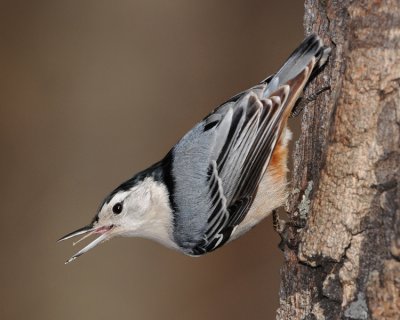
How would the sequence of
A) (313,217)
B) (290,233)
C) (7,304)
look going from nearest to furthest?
(313,217), (290,233), (7,304)

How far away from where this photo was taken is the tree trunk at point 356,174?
6.47ft

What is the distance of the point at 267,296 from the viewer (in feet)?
13.0

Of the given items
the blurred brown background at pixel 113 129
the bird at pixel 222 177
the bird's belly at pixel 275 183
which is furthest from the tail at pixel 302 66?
the blurred brown background at pixel 113 129

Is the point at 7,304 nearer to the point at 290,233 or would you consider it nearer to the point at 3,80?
the point at 3,80

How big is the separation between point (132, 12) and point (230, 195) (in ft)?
6.16

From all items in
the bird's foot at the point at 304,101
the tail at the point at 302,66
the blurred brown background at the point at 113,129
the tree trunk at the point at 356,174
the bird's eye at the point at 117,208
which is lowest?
the tree trunk at the point at 356,174

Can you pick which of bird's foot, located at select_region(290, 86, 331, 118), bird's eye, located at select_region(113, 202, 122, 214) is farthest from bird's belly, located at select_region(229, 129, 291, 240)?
bird's eye, located at select_region(113, 202, 122, 214)

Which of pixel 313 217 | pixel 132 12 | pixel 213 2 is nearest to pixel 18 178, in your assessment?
pixel 132 12

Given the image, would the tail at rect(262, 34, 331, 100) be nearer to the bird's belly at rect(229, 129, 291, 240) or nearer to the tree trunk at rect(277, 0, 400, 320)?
the tree trunk at rect(277, 0, 400, 320)

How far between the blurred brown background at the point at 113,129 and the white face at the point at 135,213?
44.6 inches

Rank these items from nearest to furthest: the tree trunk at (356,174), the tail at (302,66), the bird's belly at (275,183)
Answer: the tree trunk at (356,174), the tail at (302,66), the bird's belly at (275,183)

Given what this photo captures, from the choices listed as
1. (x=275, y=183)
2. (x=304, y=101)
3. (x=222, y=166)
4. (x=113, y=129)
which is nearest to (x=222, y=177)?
(x=222, y=166)

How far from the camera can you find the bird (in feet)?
7.88

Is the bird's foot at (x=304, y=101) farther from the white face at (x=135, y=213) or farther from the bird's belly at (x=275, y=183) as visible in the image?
the white face at (x=135, y=213)
